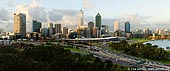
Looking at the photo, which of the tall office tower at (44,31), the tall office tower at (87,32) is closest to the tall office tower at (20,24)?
the tall office tower at (44,31)

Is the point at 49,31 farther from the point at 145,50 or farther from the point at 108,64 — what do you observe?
the point at 108,64

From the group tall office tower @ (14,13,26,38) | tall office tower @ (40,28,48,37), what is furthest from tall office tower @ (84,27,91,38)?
tall office tower @ (14,13,26,38)

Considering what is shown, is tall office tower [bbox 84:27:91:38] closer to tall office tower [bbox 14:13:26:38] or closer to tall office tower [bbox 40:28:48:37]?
tall office tower [bbox 40:28:48:37]

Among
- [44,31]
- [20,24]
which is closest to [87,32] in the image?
[44,31]

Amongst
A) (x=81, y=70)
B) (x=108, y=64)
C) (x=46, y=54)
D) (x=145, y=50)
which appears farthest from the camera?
(x=145, y=50)

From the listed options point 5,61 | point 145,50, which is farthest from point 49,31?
point 5,61

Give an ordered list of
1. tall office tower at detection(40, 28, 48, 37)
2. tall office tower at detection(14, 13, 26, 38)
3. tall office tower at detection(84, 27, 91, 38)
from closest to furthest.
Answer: tall office tower at detection(14, 13, 26, 38) → tall office tower at detection(40, 28, 48, 37) → tall office tower at detection(84, 27, 91, 38)

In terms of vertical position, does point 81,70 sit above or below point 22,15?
below

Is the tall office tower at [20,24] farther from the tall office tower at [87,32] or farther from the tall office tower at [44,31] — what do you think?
the tall office tower at [87,32]
